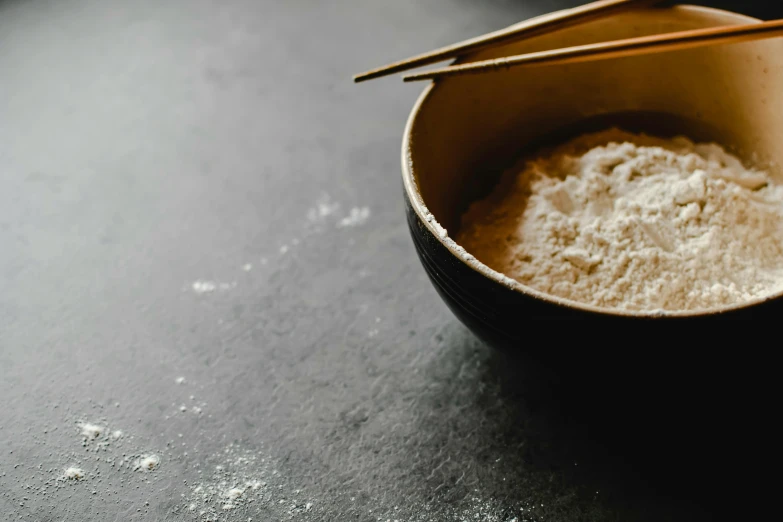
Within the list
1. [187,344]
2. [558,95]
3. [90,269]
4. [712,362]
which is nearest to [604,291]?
[712,362]

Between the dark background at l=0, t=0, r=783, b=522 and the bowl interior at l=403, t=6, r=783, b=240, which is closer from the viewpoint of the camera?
the dark background at l=0, t=0, r=783, b=522

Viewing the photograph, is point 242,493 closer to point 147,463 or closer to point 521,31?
point 147,463

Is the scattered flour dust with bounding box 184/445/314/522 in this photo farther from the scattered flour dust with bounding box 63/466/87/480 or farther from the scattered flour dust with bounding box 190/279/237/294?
the scattered flour dust with bounding box 190/279/237/294

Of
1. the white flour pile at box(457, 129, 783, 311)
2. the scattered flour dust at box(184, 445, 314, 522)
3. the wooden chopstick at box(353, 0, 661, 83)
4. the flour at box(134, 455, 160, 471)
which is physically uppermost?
the wooden chopstick at box(353, 0, 661, 83)

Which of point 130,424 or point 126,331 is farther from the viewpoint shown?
point 126,331

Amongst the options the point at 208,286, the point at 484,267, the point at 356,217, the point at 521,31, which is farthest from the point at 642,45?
the point at 208,286

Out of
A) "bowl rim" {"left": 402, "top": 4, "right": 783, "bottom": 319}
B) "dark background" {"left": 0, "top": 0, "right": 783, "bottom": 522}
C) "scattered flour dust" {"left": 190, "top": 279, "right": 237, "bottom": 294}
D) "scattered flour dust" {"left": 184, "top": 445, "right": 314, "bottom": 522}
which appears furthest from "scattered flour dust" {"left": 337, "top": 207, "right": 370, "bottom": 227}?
"scattered flour dust" {"left": 184, "top": 445, "right": 314, "bottom": 522}

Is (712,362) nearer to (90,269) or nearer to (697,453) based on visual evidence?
(697,453)
